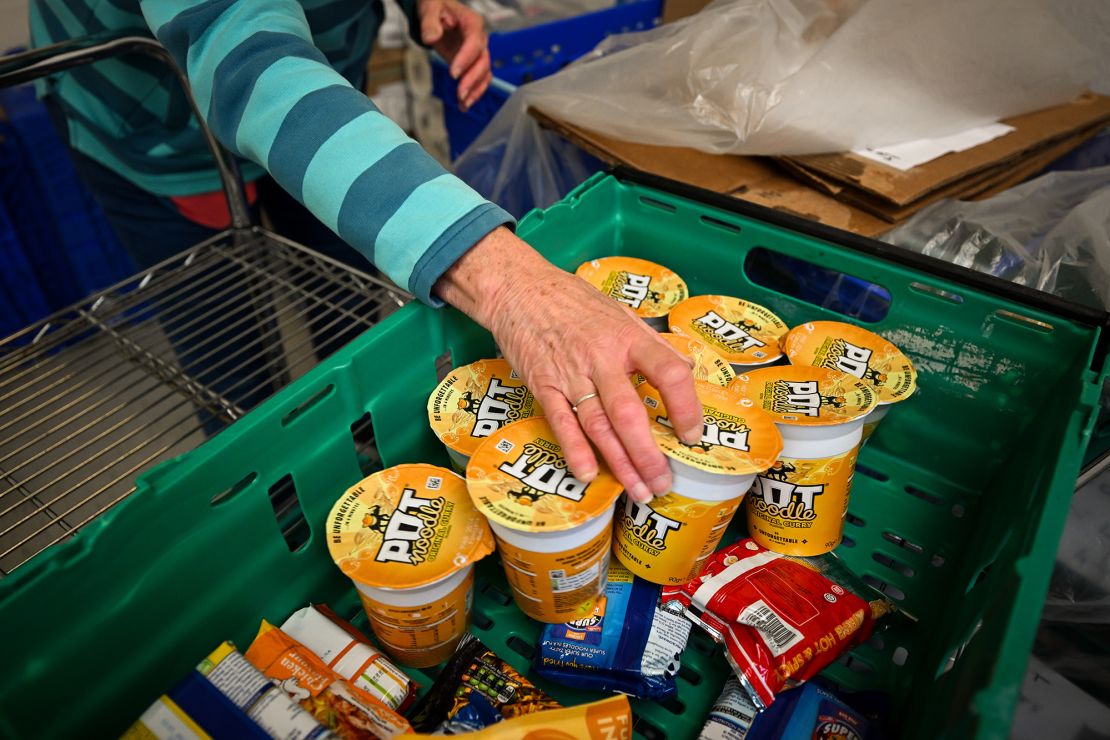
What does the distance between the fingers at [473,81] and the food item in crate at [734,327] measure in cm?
57

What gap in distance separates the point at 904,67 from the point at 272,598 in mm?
1201

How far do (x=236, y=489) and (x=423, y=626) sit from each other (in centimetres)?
22

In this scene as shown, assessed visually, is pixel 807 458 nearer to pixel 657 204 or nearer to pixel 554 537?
pixel 554 537

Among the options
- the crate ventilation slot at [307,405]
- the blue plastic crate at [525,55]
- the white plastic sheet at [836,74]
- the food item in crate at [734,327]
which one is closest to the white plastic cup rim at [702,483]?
the food item in crate at [734,327]

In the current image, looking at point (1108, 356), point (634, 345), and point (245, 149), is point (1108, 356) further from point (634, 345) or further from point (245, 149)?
point (245, 149)

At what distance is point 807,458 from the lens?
0.73m

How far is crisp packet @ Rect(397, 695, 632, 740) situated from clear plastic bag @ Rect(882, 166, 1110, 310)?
0.78 metres

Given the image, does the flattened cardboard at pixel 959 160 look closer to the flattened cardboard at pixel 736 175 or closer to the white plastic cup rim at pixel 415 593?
the flattened cardboard at pixel 736 175


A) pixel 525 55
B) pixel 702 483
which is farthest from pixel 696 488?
pixel 525 55

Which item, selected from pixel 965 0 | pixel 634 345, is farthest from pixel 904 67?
pixel 634 345

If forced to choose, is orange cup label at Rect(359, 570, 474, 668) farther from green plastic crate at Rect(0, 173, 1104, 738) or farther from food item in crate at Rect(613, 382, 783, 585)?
food item in crate at Rect(613, 382, 783, 585)

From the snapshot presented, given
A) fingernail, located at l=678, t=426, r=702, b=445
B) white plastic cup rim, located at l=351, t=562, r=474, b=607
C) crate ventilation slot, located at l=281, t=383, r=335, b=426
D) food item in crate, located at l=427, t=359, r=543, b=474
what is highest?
crate ventilation slot, located at l=281, t=383, r=335, b=426

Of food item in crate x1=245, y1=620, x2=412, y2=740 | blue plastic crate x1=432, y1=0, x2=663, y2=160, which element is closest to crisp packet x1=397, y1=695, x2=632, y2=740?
food item in crate x1=245, y1=620, x2=412, y2=740

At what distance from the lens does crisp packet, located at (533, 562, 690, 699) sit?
0.69 metres
